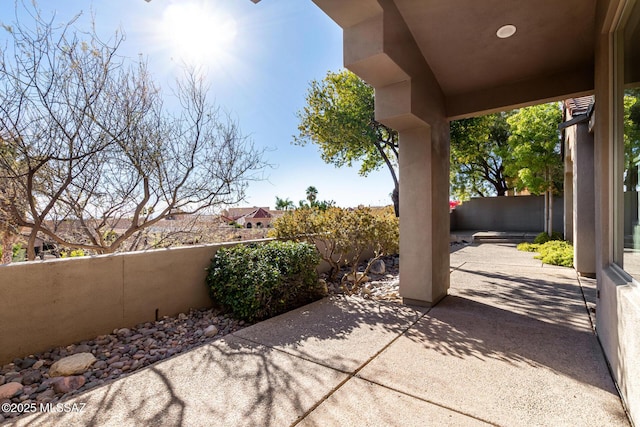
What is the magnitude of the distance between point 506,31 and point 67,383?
5.93m

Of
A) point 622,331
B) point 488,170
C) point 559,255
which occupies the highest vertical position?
point 488,170

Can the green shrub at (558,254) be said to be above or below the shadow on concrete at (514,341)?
above

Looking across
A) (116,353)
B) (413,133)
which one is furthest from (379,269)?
(116,353)

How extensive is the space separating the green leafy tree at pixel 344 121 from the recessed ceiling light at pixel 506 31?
5042 mm

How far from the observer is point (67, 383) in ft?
8.86

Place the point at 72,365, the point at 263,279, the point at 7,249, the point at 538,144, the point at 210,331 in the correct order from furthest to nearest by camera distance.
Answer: the point at 538,144
the point at 7,249
the point at 263,279
the point at 210,331
the point at 72,365

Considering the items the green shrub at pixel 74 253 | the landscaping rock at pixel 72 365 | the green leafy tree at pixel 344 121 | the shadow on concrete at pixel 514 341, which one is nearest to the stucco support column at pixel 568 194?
the green leafy tree at pixel 344 121

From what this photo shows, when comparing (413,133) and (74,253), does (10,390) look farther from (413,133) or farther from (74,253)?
(413,133)

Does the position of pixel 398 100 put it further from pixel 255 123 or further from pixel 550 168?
pixel 550 168

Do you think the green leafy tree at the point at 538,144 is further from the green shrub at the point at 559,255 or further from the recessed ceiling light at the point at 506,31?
the recessed ceiling light at the point at 506,31

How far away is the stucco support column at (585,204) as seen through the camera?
20.9 ft

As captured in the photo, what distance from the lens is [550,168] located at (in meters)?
13.2

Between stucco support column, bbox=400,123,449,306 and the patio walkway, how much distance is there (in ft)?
1.60

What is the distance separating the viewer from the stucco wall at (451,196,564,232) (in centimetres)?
1644
